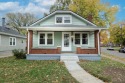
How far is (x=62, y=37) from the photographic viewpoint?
21.6 meters

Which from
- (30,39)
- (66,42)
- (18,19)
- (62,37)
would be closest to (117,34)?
(18,19)

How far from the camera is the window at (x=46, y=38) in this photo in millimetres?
21312

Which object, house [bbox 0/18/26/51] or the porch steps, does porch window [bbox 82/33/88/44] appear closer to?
the porch steps

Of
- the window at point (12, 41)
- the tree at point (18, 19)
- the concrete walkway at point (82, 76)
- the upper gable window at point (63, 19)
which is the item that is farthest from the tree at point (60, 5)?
the concrete walkway at point (82, 76)

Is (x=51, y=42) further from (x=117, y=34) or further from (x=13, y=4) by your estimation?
(x=13, y=4)

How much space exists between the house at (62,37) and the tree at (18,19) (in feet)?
140

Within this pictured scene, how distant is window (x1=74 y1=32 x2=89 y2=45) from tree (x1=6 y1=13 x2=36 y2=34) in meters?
44.0

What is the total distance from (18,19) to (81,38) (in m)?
46.3

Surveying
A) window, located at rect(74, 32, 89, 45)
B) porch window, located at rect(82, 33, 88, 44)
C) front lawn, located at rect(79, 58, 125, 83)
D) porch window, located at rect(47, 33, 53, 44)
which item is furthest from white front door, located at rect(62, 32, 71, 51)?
front lawn, located at rect(79, 58, 125, 83)

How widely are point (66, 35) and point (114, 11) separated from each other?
76.5 feet

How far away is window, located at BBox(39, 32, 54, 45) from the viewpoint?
21.3m

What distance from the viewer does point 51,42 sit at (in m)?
21.5

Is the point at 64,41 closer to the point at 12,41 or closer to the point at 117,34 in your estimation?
the point at 12,41

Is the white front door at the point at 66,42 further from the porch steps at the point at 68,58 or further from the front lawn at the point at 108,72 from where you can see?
the front lawn at the point at 108,72
